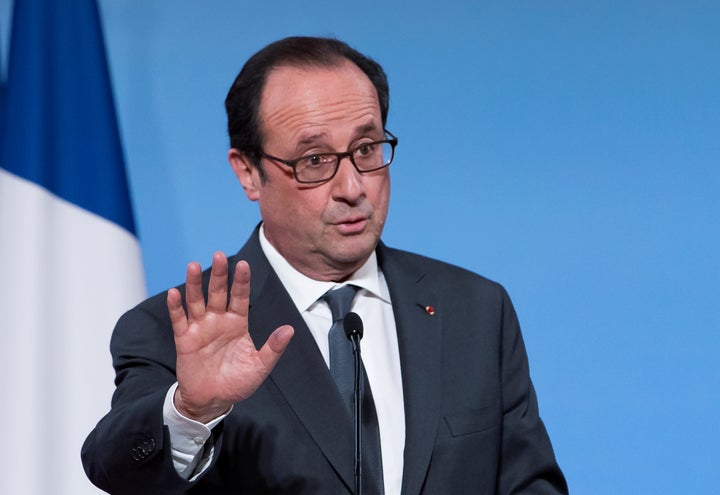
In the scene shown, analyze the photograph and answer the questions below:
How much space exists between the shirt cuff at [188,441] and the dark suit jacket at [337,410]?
18 mm

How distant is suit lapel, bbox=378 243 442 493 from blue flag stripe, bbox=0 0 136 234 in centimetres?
109

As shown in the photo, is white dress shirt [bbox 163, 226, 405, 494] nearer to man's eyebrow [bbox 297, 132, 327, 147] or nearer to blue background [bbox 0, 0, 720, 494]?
man's eyebrow [bbox 297, 132, 327, 147]

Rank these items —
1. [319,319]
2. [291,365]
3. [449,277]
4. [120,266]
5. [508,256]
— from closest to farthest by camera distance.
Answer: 1. [291,365]
2. [319,319]
3. [449,277]
4. [120,266]
5. [508,256]

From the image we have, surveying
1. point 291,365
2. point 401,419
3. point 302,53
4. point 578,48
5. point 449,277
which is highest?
point 578,48

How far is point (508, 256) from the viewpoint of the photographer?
121 inches

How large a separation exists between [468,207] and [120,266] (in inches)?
40.3

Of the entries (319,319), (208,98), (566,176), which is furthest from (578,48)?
(319,319)

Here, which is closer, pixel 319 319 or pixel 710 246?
pixel 319 319

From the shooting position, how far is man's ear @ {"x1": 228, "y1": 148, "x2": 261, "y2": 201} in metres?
2.07

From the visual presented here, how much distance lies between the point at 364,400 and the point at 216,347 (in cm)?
36

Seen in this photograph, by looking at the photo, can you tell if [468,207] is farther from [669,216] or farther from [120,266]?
[120,266]

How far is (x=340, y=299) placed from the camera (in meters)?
1.95

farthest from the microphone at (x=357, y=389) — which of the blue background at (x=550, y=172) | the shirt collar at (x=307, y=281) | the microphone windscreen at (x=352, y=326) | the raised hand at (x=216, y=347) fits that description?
the blue background at (x=550, y=172)

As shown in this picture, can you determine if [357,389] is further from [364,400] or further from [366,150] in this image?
[366,150]
